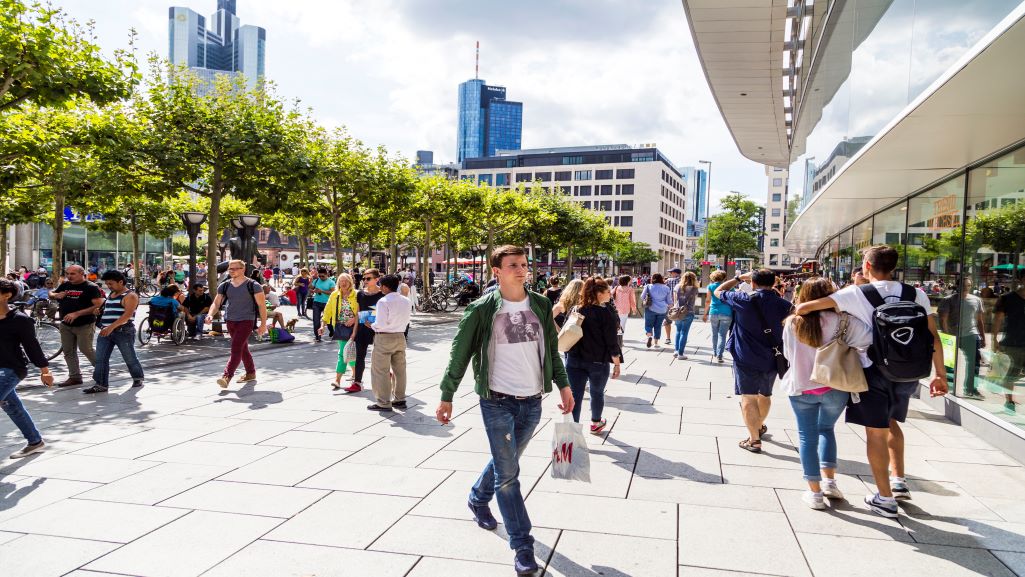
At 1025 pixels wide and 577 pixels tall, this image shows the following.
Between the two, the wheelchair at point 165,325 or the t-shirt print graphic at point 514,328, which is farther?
the wheelchair at point 165,325

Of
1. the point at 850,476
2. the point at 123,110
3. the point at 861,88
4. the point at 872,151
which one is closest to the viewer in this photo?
the point at 850,476

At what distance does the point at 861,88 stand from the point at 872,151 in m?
1.47

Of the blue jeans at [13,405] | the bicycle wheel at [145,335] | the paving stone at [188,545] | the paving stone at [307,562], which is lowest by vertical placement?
the bicycle wheel at [145,335]

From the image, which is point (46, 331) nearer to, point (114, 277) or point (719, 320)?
point (114, 277)

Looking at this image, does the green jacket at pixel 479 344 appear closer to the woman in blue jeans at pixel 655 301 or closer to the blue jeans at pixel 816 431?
the blue jeans at pixel 816 431

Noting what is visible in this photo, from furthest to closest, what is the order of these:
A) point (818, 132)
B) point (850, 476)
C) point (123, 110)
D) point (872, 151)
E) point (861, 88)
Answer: point (123, 110) < point (818, 132) < point (861, 88) < point (872, 151) < point (850, 476)

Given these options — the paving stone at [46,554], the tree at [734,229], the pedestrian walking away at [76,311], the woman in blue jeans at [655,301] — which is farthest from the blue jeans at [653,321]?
the tree at [734,229]

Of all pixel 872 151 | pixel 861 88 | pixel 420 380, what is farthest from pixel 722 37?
pixel 420 380

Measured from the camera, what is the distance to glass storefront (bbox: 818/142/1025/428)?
6.60 m

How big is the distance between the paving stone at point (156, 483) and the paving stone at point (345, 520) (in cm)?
111

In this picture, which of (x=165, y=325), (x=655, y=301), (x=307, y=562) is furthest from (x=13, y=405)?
(x=655, y=301)

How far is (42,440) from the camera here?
5652mm

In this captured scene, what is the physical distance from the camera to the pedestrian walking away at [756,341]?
5.60 metres

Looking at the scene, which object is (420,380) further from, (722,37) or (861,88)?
(722,37)
